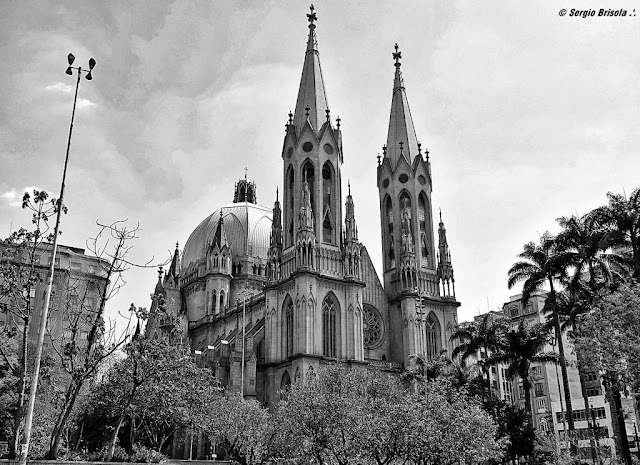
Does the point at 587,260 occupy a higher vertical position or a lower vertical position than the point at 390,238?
lower

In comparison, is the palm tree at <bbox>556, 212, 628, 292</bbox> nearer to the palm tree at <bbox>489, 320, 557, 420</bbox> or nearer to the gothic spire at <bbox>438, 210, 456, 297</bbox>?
the palm tree at <bbox>489, 320, 557, 420</bbox>

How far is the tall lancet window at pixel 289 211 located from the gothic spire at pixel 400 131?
13.1 meters

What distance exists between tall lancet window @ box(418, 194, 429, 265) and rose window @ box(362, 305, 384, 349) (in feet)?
27.6

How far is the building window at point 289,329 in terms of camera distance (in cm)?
6009

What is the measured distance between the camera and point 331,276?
204 feet

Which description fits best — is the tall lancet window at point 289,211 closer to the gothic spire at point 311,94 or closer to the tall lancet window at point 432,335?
the gothic spire at point 311,94

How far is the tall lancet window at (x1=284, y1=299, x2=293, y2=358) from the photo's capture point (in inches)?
2366

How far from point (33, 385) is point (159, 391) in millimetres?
11725

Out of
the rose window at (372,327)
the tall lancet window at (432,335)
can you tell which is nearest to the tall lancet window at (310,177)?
the rose window at (372,327)

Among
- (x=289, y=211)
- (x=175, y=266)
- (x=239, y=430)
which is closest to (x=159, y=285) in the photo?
(x=175, y=266)

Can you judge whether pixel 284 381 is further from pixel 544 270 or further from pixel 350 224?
pixel 544 270

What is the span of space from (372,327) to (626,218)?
120 feet

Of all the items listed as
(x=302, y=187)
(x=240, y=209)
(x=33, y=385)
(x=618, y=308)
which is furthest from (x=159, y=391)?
(x=240, y=209)

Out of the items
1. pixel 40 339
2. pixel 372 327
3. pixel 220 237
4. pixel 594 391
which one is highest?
pixel 220 237
